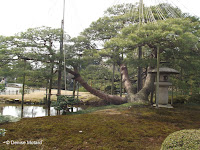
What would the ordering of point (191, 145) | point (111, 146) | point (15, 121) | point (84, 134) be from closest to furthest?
point (191, 145)
point (111, 146)
point (84, 134)
point (15, 121)

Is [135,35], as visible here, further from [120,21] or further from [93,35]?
[93,35]

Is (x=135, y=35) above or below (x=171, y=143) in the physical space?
above

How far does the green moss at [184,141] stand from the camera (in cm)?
186

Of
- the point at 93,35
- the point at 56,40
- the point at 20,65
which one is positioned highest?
the point at 93,35

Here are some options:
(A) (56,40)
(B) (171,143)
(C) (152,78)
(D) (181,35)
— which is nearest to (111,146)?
(B) (171,143)

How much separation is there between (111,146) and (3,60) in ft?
30.3

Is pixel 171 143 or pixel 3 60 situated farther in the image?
pixel 3 60

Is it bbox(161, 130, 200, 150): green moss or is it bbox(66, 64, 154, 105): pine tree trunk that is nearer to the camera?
bbox(161, 130, 200, 150): green moss

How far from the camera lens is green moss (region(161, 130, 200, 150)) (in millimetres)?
1859

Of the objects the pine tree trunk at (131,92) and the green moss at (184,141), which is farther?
the pine tree trunk at (131,92)

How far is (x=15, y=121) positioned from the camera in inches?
182

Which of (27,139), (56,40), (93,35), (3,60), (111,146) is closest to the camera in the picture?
(111,146)

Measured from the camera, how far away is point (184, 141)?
194 cm

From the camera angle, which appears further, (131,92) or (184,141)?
(131,92)
